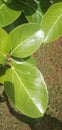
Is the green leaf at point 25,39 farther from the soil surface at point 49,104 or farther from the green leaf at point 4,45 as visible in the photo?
the soil surface at point 49,104

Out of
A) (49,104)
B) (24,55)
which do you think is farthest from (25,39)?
(49,104)

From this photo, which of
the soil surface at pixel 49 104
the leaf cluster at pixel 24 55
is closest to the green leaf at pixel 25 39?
the leaf cluster at pixel 24 55

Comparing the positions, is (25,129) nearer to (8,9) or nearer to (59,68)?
(59,68)

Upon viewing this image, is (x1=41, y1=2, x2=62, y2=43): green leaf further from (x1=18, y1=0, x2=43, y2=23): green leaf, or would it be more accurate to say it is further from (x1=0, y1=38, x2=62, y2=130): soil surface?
(x1=0, y1=38, x2=62, y2=130): soil surface

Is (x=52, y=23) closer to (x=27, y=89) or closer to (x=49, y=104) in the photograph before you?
(x=27, y=89)

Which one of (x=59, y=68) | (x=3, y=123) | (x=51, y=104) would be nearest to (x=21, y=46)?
(x=3, y=123)
